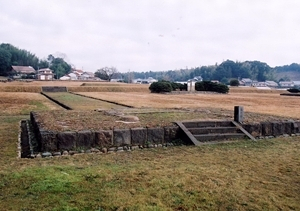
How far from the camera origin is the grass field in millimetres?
3389

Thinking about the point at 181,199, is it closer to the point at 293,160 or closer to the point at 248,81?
the point at 293,160

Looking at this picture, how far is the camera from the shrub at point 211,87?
121ft

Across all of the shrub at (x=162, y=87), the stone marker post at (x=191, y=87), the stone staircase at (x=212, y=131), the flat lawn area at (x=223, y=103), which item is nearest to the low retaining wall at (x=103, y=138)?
the stone staircase at (x=212, y=131)

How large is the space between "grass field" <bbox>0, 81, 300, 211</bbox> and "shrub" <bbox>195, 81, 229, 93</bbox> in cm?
3153

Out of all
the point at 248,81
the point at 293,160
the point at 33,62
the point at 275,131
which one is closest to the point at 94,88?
the point at 275,131

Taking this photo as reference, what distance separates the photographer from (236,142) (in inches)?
284

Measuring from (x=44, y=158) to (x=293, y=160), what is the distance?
4731 millimetres

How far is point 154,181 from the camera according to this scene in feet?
13.3

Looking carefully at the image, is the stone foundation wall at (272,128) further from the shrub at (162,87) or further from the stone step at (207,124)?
the shrub at (162,87)

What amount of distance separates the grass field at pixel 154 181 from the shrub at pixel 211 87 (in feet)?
103

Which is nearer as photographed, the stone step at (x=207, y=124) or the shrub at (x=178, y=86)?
the stone step at (x=207, y=124)

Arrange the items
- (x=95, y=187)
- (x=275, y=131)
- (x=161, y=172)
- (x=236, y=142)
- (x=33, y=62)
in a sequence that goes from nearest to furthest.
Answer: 1. (x=95, y=187)
2. (x=161, y=172)
3. (x=236, y=142)
4. (x=275, y=131)
5. (x=33, y=62)

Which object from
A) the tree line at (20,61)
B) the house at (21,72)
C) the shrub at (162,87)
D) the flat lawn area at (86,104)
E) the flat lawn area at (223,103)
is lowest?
the flat lawn area at (223,103)

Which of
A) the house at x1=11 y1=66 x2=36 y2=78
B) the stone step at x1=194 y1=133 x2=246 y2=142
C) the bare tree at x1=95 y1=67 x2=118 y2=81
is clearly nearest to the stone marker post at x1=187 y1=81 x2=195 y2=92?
the stone step at x1=194 y1=133 x2=246 y2=142
